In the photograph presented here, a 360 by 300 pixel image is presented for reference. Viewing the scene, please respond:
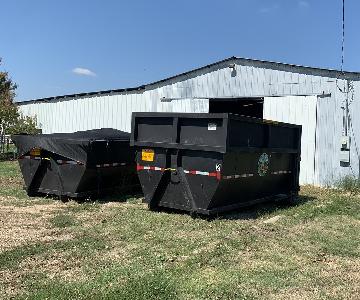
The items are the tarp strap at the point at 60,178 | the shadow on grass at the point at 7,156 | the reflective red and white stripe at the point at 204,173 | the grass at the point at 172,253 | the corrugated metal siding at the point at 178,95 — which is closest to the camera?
the grass at the point at 172,253

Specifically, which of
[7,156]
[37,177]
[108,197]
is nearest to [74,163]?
[37,177]

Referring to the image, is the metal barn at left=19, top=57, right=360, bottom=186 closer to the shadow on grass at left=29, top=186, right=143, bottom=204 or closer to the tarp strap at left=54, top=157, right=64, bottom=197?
the shadow on grass at left=29, top=186, right=143, bottom=204

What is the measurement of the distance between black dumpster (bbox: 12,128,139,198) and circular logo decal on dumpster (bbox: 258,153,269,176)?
3478mm

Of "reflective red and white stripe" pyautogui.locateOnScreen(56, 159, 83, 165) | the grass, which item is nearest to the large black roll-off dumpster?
the grass

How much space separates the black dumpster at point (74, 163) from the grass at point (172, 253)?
0.61 m

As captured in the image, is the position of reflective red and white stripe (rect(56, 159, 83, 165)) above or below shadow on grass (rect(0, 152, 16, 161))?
above

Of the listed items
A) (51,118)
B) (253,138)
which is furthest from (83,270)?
(51,118)

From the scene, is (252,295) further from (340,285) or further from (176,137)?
(176,137)

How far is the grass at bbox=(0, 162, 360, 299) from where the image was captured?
182 inches

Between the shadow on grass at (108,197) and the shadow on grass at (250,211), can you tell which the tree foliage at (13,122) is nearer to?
the shadow on grass at (108,197)

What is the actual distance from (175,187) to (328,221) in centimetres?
299

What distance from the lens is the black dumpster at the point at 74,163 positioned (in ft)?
32.0

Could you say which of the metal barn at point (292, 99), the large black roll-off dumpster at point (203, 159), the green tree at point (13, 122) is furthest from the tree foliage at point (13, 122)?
the large black roll-off dumpster at point (203, 159)

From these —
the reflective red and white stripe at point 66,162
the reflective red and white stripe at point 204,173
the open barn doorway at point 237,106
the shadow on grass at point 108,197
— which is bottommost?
the shadow on grass at point 108,197
